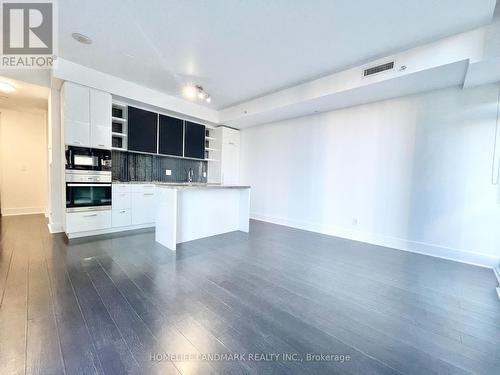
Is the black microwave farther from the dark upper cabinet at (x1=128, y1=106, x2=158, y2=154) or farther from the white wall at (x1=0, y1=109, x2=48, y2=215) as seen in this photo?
the white wall at (x1=0, y1=109, x2=48, y2=215)

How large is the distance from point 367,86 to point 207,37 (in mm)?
2424

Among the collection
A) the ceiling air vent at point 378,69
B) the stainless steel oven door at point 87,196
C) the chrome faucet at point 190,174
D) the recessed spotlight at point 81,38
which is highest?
the recessed spotlight at point 81,38

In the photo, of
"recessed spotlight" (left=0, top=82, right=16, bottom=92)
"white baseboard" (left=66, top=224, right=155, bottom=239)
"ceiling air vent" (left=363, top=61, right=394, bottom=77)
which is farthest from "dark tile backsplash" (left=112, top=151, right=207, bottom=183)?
"ceiling air vent" (left=363, top=61, right=394, bottom=77)

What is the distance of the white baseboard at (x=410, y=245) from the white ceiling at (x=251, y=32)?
2.94 m

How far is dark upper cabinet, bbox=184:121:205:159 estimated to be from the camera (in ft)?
17.6

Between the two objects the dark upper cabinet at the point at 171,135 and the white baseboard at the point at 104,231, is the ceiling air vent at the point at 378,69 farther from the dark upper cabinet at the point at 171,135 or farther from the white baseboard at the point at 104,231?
the white baseboard at the point at 104,231

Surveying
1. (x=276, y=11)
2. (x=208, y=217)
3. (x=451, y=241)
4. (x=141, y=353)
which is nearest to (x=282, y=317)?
(x=141, y=353)

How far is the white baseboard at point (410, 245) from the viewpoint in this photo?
304 centimetres

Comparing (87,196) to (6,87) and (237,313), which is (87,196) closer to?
(6,87)

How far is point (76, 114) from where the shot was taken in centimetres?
352

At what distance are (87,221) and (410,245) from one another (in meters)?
5.47

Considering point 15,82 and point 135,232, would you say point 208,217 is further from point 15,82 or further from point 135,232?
point 15,82

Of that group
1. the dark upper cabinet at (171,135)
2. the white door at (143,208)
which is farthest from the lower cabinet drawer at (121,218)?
the dark upper cabinet at (171,135)

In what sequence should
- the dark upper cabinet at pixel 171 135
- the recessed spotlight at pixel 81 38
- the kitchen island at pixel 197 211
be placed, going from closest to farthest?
the recessed spotlight at pixel 81 38, the kitchen island at pixel 197 211, the dark upper cabinet at pixel 171 135
